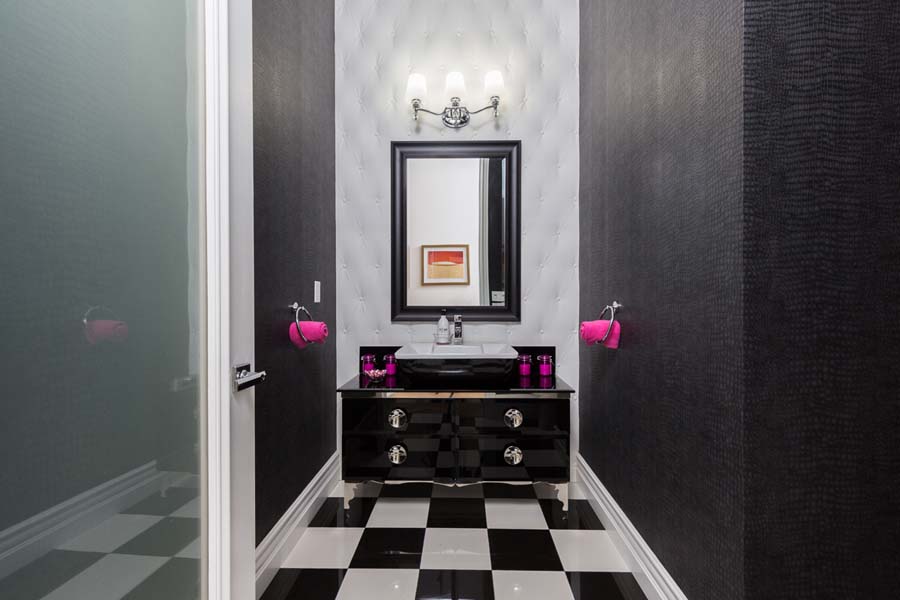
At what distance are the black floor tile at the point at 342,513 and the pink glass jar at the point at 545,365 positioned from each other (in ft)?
3.42

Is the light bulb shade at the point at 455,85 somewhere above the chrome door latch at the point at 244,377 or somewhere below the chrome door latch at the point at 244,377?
above

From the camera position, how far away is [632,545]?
178 cm

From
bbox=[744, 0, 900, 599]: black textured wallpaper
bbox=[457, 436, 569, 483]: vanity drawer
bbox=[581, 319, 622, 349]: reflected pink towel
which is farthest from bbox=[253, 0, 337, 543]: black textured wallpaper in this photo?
bbox=[744, 0, 900, 599]: black textured wallpaper

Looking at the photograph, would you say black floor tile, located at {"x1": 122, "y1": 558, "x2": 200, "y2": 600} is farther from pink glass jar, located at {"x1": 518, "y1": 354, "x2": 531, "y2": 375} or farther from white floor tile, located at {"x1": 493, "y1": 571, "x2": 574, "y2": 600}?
pink glass jar, located at {"x1": 518, "y1": 354, "x2": 531, "y2": 375}

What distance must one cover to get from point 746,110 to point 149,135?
1.20m

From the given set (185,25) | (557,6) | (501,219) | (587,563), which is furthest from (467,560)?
(557,6)

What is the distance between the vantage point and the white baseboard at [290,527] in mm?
1653

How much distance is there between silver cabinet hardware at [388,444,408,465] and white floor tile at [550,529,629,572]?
725 millimetres

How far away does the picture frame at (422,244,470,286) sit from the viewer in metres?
2.67

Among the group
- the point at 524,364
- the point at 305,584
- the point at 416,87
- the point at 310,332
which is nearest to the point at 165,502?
the point at 305,584

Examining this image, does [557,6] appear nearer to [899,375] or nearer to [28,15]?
[899,375]

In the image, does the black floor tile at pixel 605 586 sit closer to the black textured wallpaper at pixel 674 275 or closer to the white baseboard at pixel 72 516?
the black textured wallpaper at pixel 674 275

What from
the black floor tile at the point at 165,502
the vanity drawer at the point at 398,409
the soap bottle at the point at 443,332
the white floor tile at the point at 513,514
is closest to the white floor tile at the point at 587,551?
the white floor tile at the point at 513,514

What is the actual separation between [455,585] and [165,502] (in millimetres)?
1097
